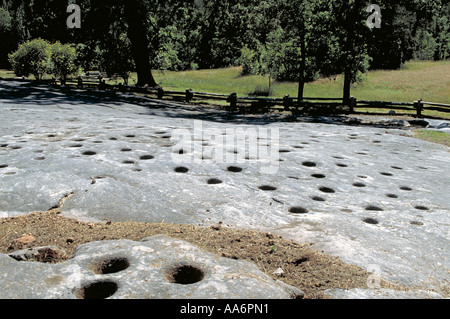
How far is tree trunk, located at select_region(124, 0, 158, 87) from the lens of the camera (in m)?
24.6

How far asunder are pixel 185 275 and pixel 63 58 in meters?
30.6

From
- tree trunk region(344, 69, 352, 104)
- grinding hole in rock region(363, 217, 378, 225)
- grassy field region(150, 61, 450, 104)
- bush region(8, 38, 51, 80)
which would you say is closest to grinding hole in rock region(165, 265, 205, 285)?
grinding hole in rock region(363, 217, 378, 225)

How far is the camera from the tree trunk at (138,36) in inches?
968

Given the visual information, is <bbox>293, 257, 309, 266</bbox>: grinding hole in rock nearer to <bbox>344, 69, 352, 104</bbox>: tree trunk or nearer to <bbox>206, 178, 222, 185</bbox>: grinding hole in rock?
<bbox>206, 178, 222, 185</bbox>: grinding hole in rock

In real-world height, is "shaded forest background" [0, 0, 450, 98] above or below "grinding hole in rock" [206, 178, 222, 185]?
above

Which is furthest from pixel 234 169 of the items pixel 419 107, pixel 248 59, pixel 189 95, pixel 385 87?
pixel 248 59

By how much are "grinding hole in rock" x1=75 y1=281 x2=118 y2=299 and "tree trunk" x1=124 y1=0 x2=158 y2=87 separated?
2483 centimetres

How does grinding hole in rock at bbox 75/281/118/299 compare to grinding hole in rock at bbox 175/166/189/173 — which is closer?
grinding hole in rock at bbox 75/281/118/299

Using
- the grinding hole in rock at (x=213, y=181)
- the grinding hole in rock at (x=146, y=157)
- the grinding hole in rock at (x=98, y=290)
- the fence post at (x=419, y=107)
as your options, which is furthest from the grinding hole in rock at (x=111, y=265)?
the fence post at (x=419, y=107)

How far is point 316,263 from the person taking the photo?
351cm

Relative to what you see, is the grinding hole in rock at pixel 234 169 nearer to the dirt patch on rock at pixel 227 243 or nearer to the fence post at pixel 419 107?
the dirt patch on rock at pixel 227 243

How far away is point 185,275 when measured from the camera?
9.70 feet

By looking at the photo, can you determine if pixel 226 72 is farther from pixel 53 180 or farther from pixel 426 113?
pixel 53 180

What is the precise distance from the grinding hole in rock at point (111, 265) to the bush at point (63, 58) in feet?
98.0
